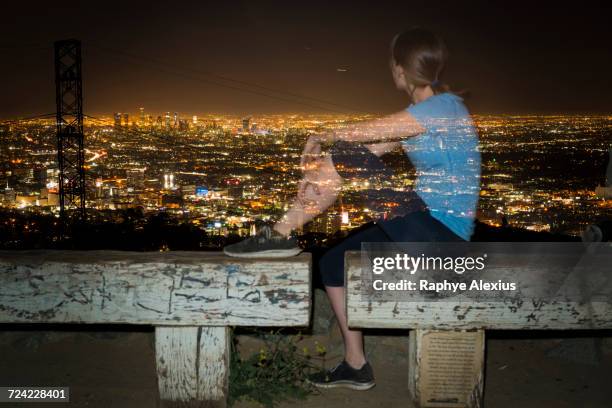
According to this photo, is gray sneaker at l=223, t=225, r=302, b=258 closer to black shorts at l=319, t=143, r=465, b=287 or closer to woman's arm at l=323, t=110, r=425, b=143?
black shorts at l=319, t=143, r=465, b=287

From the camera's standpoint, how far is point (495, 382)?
136 inches

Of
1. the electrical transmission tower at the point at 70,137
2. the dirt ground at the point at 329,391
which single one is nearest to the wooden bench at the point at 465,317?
the dirt ground at the point at 329,391

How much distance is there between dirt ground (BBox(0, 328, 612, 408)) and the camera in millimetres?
3105

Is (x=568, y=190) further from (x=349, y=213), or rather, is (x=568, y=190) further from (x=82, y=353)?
(x=82, y=353)

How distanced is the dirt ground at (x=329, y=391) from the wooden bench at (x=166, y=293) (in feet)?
1.85

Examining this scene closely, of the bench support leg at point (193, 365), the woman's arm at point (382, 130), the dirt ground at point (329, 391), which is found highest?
the woman's arm at point (382, 130)

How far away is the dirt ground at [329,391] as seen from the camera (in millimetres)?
3105

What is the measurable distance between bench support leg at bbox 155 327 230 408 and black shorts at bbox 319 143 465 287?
0.69 m

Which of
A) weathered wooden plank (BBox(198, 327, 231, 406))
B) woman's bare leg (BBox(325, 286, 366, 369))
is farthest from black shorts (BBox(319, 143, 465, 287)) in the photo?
weathered wooden plank (BBox(198, 327, 231, 406))

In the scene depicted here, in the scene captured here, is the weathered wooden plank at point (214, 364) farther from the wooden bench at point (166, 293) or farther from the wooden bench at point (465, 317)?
the wooden bench at point (465, 317)

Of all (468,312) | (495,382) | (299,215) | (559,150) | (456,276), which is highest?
(559,150)

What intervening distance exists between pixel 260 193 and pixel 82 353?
7.11m

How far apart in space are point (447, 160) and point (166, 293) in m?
1.64

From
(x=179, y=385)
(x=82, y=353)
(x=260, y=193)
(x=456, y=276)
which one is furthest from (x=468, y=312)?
(x=260, y=193)
